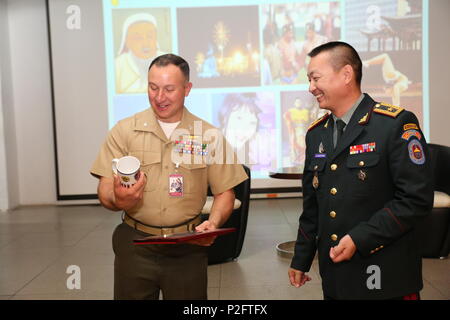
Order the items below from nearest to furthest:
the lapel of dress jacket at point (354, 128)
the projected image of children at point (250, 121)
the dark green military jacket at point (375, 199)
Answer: the dark green military jacket at point (375, 199) → the lapel of dress jacket at point (354, 128) → the projected image of children at point (250, 121)

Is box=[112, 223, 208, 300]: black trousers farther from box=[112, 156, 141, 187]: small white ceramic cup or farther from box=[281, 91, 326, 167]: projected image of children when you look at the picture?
box=[281, 91, 326, 167]: projected image of children

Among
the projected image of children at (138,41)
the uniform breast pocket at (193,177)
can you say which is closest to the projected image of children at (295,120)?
the projected image of children at (138,41)

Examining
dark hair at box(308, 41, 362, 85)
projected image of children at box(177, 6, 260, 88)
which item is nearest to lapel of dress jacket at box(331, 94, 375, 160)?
dark hair at box(308, 41, 362, 85)

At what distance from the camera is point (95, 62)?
24.2 feet

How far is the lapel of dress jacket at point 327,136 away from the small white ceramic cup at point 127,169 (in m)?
0.68

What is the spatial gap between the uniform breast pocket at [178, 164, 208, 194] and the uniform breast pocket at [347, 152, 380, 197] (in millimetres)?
602

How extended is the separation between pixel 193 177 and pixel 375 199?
0.71 meters

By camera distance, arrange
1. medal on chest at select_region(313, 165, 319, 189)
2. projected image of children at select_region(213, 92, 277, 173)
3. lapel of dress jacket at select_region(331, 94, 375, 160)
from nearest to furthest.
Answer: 1. lapel of dress jacket at select_region(331, 94, 375, 160)
2. medal on chest at select_region(313, 165, 319, 189)
3. projected image of children at select_region(213, 92, 277, 173)

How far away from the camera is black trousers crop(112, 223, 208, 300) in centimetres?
211

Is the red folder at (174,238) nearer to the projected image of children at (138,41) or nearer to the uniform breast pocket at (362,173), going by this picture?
the uniform breast pocket at (362,173)

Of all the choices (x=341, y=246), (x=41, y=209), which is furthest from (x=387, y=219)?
(x=41, y=209)

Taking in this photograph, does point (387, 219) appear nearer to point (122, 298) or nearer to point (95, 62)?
point (122, 298)

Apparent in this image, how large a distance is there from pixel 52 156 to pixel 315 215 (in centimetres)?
621

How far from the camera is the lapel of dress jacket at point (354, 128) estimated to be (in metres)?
1.91
